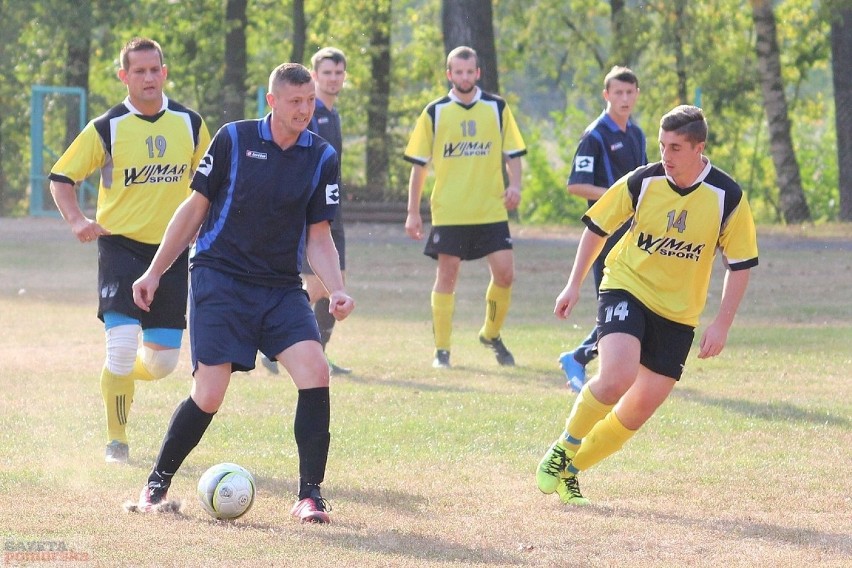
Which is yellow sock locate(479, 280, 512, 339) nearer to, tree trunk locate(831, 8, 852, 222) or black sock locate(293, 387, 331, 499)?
black sock locate(293, 387, 331, 499)

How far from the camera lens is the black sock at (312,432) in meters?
5.62

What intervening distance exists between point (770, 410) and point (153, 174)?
13.4ft

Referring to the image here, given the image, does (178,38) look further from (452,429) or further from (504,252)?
(452,429)

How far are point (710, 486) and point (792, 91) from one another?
29.6m

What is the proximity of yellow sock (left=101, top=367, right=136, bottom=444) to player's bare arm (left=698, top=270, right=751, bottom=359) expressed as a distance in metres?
2.95

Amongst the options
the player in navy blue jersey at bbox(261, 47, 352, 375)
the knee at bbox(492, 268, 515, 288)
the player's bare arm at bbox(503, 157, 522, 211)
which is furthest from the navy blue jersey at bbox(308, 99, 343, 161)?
the knee at bbox(492, 268, 515, 288)

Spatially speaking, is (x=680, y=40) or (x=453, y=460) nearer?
(x=453, y=460)

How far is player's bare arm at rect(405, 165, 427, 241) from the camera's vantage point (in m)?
10.3

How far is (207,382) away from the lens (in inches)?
221

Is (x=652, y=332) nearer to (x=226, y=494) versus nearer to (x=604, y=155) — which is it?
(x=226, y=494)

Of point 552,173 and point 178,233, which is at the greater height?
point 178,233

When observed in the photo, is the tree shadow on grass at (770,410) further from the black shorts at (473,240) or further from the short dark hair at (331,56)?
the short dark hair at (331,56)

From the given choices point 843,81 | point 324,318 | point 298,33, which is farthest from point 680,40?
point 324,318

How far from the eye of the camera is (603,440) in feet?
20.1
